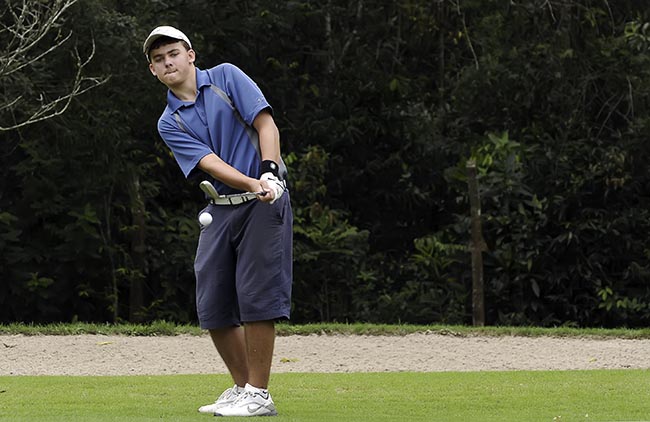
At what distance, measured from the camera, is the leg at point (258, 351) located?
5969 millimetres

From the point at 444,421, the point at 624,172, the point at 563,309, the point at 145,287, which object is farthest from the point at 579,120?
the point at 444,421

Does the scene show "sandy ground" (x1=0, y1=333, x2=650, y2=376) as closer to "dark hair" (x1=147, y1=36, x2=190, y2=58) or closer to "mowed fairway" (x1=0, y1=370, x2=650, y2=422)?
"mowed fairway" (x1=0, y1=370, x2=650, y2=422)

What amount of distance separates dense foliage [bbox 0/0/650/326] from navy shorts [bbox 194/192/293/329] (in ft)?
31.6

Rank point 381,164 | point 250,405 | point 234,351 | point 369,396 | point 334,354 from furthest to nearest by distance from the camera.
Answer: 1. point 381,164
2. point 334,354
3. point 369,396
4. point 234,351
5. point 250,405

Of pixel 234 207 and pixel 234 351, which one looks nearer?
pixel 234 207

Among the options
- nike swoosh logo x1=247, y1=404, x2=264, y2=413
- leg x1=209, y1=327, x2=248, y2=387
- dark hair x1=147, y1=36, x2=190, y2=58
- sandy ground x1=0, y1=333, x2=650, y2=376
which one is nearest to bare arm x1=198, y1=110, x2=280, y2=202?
dark hair x1=147, y1=36, x2=190, y2=58

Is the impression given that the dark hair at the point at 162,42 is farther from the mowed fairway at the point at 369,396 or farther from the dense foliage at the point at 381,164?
the dense foliage at the point at 381,164

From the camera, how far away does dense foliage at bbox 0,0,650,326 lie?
16.2m

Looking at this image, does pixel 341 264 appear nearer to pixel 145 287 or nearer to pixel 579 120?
pixel 145 287

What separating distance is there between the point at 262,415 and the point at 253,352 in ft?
0.95

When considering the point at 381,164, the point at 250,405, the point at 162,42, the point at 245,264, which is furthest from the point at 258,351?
the point at 381,164

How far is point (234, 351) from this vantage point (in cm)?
627

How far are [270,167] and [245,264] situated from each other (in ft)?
1.57

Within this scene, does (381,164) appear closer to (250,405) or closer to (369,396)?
(369,396)
